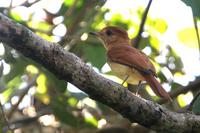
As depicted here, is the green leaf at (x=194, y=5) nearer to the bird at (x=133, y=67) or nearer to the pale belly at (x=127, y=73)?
the bird at (x=133, y=67)

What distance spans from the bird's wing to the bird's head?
18.7 inches

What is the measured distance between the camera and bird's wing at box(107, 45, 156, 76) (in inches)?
155

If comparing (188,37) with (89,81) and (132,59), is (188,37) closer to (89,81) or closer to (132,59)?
(132,59)

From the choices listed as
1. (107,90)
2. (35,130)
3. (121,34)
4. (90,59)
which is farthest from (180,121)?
(35,130)

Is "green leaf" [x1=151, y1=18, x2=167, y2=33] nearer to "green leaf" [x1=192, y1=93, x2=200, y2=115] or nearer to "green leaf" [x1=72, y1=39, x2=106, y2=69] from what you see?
"green leaf" [x1=72, y1=39, x2=106, y2=69]

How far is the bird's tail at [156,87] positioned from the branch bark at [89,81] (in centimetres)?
34

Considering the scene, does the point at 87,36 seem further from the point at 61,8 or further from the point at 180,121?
the point at 180,121

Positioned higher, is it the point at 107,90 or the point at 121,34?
the point at 107,90

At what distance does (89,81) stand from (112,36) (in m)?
2.09

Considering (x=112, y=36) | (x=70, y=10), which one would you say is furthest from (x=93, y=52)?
(x=70, y=10)

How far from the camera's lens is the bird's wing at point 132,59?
394 centimetres

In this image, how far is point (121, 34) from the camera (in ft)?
16.1

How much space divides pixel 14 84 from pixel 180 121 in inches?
90.0

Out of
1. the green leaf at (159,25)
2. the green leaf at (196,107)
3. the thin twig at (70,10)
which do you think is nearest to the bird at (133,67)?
the green leaf at (196,107)
